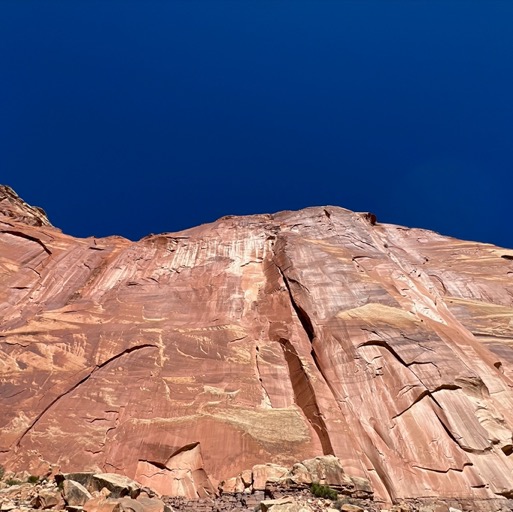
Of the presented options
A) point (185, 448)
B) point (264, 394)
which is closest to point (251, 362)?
point (264, 394)

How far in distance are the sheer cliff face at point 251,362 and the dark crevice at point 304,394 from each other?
0.28 ft

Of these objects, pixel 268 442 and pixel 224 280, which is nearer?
pixel 268 442

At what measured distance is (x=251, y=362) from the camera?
26.6 m

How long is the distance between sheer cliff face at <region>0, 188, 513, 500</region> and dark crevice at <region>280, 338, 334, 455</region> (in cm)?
8

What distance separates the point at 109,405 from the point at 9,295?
13801 mm

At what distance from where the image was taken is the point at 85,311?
99.0 ft

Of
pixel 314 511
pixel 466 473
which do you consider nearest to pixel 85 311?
pixel 314 511

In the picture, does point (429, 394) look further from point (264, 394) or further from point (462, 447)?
point (264, 394)

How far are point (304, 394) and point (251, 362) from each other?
3644mm

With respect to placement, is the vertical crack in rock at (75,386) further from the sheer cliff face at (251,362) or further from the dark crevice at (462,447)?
the dark crevice at (462,447)

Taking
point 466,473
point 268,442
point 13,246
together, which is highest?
point 13,246

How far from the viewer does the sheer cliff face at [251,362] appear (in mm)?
21094

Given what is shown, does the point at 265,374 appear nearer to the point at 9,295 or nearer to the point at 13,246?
the point at 9,295

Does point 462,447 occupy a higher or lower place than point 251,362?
lower
